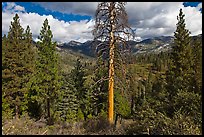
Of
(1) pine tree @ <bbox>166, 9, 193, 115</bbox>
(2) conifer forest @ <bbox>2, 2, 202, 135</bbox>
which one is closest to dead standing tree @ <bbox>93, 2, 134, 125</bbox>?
(2) conifer forest @ <bbox>2, 2, 202, 135</bbox>

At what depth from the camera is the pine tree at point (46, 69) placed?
2849 centimetres

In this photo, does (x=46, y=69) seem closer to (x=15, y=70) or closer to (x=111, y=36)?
(x=15, y=70)

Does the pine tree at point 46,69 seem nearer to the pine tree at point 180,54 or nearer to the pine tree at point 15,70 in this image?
the pine tree at point 15,70

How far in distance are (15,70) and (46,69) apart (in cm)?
341

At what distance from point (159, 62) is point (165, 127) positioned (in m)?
115

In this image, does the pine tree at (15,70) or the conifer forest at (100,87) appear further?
the pine tree at (15,70)

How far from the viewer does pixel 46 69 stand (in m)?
29.2

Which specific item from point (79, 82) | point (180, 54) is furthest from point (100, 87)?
point (180, 54)

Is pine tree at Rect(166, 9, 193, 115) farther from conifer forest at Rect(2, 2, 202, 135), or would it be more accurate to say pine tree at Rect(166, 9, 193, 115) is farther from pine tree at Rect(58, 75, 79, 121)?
pine tree at Rect(58, 75, 79, 121)

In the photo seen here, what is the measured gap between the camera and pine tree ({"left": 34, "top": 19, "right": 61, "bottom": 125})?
2849 cm

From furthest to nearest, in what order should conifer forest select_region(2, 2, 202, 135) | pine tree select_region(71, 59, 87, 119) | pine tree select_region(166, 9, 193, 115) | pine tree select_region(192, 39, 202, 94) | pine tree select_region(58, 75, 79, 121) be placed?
pine tree select_region(58, 75, 79, 121) < pine tree select_region(71, 59, 87, 119) < pine tree select_region(166, 9, 193, 115) < pine tree select_region(192, 39, 202, 94) < conifer forest select_region(2, 2, 202, 135)

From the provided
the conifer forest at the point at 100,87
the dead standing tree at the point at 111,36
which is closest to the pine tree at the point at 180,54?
the conifer forest at the point at 100,87

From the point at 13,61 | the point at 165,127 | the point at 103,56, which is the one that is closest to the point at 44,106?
the point at 13,61

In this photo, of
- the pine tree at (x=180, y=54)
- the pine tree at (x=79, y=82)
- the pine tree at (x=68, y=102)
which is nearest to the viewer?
the pine tree at (x=180, y=54)
